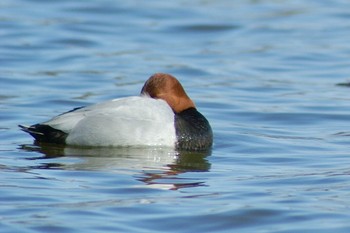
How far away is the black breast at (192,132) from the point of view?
10448mm

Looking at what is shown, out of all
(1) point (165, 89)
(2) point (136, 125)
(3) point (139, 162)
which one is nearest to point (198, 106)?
(1) point (165, 89)

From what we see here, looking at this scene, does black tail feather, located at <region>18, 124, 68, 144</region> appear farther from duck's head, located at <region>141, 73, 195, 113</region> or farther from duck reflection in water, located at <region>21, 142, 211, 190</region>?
duck's head, located at <region>141, 73, 195, 113</region>

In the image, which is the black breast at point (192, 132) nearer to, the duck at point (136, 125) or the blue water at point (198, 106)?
the duck at point (136, 125)

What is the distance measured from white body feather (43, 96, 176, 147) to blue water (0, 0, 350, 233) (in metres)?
0.11

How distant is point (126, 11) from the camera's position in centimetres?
2028

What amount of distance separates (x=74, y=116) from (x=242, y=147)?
1.60m

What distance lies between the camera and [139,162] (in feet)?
32.2

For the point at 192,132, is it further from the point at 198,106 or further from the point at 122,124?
the point at 198,106

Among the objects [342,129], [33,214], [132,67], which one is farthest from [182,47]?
[33,214]

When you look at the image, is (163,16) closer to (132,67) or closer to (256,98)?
(132,67)

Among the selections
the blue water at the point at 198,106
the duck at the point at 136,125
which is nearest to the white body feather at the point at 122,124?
the duck at the point at 136,125

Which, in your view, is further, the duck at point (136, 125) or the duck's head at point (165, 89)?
the duck's head at point (165, 89)

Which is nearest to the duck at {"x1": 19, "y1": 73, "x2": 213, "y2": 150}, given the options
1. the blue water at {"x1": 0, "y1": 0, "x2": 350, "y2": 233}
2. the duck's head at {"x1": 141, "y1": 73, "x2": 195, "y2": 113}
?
the duck's head at {"x1": 141, "y1": 73, "x2": 195, "y2": 113}

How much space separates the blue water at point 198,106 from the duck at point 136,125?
111 millimetres
